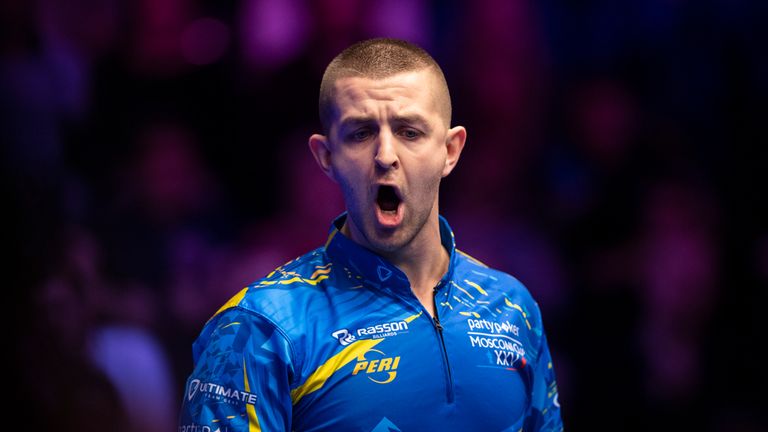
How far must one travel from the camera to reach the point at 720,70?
15.1 ft

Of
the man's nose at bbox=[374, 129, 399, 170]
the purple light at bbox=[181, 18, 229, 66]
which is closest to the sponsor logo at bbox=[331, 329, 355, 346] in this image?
the man's nose at bbox=[374, 129, 399, 170]

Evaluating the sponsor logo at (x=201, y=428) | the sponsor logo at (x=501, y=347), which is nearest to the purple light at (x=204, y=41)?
the sponsor logo at (x=501, y=347)

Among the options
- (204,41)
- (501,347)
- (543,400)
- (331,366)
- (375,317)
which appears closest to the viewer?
(331,366)

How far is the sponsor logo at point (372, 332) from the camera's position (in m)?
1.98

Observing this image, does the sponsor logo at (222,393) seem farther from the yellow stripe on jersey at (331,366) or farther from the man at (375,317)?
the yellow stripe on jersey at (331,366)

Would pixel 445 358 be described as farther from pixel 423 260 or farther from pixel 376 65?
pixel 376 65

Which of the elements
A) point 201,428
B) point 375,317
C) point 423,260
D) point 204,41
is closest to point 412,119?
point 423,260

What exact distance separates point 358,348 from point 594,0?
327 centimetres

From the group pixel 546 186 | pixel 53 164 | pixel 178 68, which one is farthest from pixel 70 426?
pixel 546 186

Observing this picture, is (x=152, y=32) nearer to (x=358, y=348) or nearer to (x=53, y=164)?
(x=53, y=164)

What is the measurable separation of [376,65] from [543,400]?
0.94m

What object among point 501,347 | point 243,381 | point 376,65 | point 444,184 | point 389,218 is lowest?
point 444,184

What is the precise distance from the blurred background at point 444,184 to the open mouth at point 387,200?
7.23 ft

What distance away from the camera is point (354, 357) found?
1970mm
